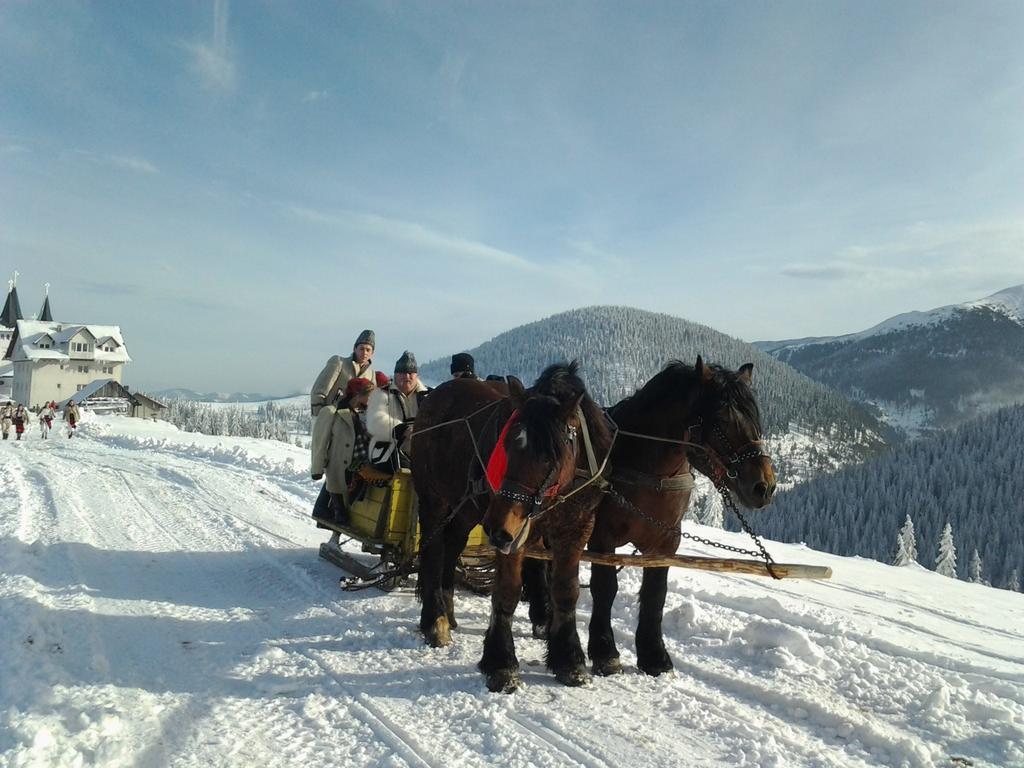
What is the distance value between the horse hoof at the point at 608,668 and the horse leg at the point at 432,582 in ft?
3.93

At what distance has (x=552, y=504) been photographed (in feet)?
12.8

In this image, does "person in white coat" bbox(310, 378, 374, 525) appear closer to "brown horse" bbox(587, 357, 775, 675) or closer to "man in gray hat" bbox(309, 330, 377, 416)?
"man in gray hat" bbox(309, 330, 377, 416)

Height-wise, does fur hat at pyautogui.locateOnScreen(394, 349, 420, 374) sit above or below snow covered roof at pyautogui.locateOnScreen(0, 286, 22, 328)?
below

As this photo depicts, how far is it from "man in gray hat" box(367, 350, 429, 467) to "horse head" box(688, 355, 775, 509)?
9.75 ft

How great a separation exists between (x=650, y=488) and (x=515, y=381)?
1.30 metres

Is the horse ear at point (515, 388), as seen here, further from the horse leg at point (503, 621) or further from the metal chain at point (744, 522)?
the metal chain at point (744, 522)

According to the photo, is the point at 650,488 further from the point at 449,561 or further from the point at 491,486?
the point at 449,561

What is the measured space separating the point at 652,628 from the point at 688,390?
68.2 inches

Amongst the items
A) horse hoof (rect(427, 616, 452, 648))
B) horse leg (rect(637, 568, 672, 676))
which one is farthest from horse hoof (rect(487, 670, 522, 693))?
horse leg (rect(637, 568, 672, 676))

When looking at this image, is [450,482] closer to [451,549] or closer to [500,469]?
[451,549]

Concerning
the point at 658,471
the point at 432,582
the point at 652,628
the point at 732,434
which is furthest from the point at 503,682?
the point at 732,434

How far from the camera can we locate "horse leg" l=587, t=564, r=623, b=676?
4.50 metres

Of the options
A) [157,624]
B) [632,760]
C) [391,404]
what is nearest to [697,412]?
[632,760]

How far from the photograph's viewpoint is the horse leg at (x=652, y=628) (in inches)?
178
